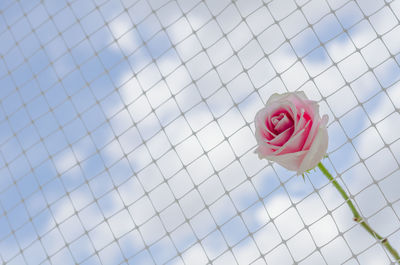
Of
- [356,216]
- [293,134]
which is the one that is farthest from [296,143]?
[356,216]

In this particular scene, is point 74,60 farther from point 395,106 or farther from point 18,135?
point 395,106

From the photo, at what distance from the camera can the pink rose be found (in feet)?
2.31

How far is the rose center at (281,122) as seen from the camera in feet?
2.37

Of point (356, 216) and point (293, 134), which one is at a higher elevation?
point (293, 134)

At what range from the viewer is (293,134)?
70 centimetres

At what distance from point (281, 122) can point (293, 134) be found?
30 mm

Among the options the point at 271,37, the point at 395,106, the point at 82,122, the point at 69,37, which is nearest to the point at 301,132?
the point at 395,106

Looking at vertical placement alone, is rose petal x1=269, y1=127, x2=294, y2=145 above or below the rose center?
below

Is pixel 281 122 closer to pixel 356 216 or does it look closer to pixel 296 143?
pixel 296 143

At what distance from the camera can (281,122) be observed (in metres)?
0.72

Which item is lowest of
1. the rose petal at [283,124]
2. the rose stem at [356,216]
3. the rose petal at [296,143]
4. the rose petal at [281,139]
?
the rose stem at [356,216]

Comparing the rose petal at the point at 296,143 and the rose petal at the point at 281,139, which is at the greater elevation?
the rose petal at the point at 281,139

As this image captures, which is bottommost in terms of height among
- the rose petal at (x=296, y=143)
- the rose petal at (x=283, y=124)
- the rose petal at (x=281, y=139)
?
the rose petal at (x=296, y=143)

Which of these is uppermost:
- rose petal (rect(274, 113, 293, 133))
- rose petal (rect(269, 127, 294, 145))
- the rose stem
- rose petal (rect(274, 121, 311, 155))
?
rose petal (rect(274, 113, 293, 133))
